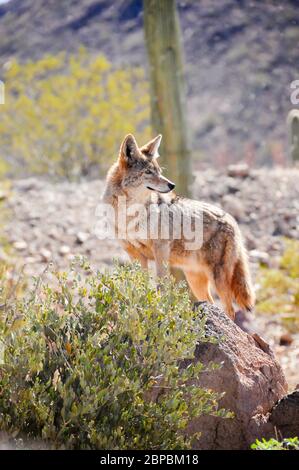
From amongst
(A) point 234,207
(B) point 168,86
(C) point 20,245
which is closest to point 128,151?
(B) point 168,86

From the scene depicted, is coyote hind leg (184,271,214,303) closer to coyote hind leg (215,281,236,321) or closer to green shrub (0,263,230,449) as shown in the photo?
coyote hind leg (215,281,236,321)

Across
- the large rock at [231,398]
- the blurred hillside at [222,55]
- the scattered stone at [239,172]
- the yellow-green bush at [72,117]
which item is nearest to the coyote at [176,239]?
the large rock at [231,398]

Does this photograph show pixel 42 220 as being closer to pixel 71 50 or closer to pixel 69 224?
pixel 69 224

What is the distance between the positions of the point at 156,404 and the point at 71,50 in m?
18.9

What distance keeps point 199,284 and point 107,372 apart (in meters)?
2.56

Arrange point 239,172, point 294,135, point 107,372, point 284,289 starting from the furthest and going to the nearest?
1. point 294,135
2. point 239,172
3. point 284,289
4. point 107,372

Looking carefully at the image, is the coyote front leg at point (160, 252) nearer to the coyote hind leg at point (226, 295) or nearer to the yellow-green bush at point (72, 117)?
the coyote hind leg at point (226, 295)

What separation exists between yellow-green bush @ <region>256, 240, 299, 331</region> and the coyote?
2052 millimetres

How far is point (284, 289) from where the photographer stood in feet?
27.4

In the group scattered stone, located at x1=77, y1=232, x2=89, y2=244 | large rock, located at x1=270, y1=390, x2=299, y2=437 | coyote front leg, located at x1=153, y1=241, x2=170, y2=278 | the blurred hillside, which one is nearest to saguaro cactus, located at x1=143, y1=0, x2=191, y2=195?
coyote front leg, located at x1=153, y1=241, x2=170, y2=278

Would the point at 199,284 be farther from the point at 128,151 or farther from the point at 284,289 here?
the point at 284,289

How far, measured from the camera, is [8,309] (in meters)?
4.48

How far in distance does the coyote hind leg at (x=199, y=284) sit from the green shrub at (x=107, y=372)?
205cm
